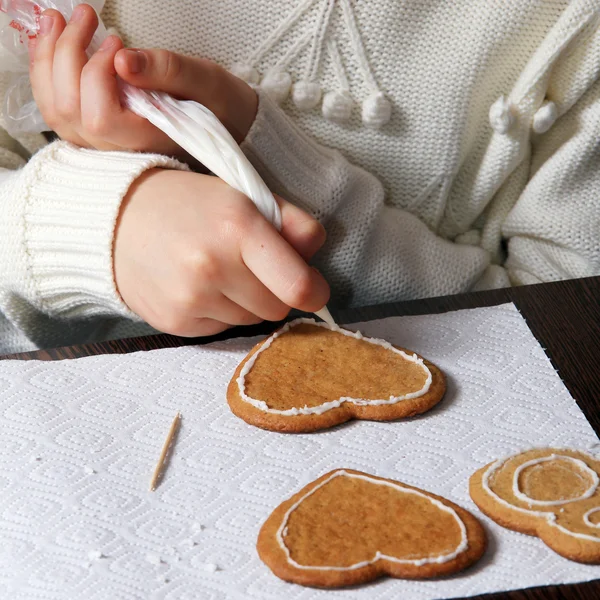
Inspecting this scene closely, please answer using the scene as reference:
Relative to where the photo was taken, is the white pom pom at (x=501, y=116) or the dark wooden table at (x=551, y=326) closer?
the dark wooden table at (x=551, y=326)

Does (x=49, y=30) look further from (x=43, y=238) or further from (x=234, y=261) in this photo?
(x=234, y=261)

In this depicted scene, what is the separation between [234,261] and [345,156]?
0.28 metres

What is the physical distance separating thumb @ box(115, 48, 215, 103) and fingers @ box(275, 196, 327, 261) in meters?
0.15

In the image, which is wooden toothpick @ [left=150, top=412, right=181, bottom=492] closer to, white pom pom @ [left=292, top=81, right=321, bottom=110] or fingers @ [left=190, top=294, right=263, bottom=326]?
fingers @ [left=190, top=294, right=263, bottom=326]

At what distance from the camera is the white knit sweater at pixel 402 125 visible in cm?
73

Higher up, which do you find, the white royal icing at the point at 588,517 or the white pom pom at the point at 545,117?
the white pom pom at the point at 545,117

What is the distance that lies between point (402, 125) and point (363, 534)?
47 centimetres

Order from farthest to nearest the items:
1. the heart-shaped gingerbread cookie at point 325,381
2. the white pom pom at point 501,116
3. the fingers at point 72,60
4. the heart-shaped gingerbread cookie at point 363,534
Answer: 1. the white pom pom at point 501,116
2. the fingers at point 72,60
3. the heart-shaped gingerbread cookie at point 325,381
4. the heart-shaped gingerbread cookie at point 363,534

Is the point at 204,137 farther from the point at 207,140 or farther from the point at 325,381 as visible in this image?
the point at 325,381

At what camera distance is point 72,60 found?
0.64 m

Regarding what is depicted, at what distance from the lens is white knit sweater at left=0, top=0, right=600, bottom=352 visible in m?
0.73

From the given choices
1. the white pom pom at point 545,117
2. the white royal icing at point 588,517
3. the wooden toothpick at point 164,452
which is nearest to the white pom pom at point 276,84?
the white pom pom at point 545,117

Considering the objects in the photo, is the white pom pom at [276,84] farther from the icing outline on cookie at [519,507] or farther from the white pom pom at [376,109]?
the icing outline on cookie at [519,507]

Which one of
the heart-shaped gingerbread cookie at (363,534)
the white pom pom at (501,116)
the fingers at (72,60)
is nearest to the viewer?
the heart-shaped gingerbread cookie at (363,534)
